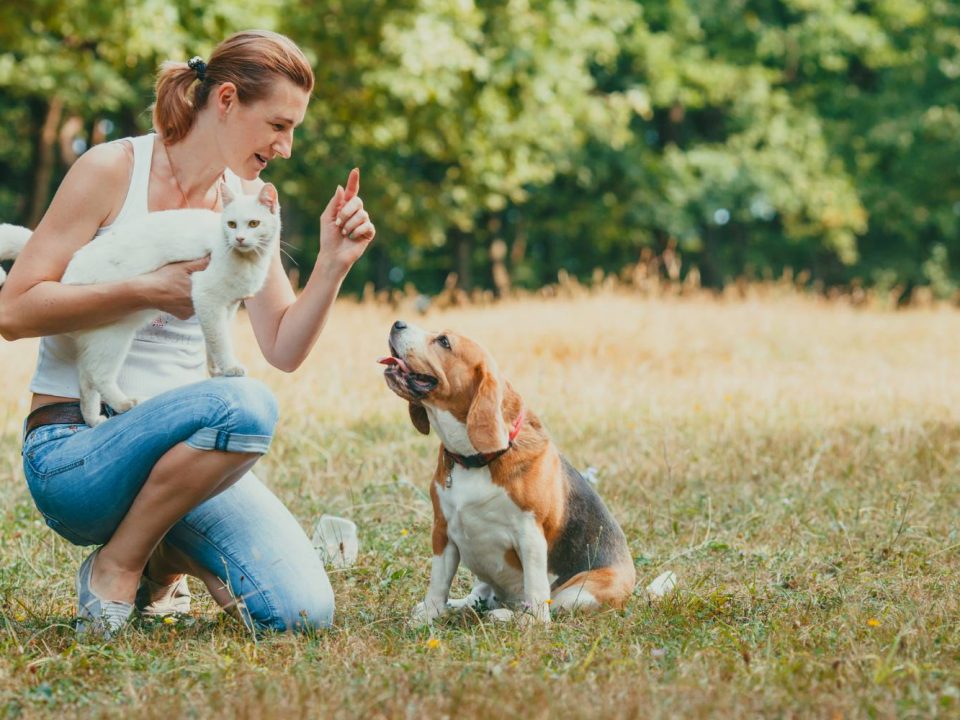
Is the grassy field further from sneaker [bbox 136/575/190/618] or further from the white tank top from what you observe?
the white tank top

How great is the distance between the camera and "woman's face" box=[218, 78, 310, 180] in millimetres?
3637

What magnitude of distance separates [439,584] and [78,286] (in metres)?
1.58

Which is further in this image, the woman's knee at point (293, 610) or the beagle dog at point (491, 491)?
the beagle dog at point (491, 491)

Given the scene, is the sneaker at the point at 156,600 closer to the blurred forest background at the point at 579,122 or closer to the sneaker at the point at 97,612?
the sneaker at the point at 97,612

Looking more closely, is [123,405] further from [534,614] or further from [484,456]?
[534,614]

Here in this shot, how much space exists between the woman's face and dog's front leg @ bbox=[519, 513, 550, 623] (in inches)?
60.2

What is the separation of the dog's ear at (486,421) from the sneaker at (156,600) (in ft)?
Answer: 4.14

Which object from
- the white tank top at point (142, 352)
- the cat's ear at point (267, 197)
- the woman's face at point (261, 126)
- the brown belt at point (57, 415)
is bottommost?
the brown belt at point (57, 415)

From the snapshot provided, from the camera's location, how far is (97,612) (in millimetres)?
3477

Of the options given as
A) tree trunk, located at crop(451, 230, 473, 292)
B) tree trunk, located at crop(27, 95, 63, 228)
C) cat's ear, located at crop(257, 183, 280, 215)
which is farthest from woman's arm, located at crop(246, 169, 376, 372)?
tree trunk, located at crop(451, 230, 473, 292)

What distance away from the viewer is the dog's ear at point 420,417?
398 cm

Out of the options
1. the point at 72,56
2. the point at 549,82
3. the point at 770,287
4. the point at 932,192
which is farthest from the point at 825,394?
the point at 932,192

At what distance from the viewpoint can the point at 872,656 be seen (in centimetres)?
299

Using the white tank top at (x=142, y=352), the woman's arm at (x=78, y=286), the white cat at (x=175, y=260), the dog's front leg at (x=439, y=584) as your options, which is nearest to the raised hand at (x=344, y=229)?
the white cat at (x=175, y=260)
